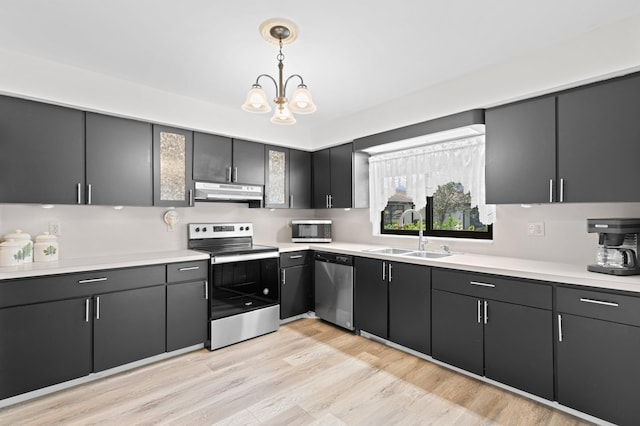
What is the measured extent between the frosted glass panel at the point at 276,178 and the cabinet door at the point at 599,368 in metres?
3.00

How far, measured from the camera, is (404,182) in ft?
11.7

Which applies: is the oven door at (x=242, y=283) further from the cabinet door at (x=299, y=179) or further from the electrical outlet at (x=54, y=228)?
the electrical outlet at (x=54, y=228)

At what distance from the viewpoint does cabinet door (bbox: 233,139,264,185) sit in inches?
141

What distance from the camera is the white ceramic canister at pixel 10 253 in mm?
2266

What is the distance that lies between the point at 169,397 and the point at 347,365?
4.50 feet

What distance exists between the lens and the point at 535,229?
2.59 m

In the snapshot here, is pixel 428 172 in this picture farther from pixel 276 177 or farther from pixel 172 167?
pixel 172 167

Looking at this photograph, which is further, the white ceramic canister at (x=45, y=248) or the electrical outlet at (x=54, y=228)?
the electrical outlet at (x=54, y=228)

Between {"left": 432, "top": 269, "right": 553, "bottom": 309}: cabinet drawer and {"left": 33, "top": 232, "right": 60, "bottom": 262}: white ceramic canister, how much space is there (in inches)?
124

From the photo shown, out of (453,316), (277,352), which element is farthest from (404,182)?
(277,352)

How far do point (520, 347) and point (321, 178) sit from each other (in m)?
2.83

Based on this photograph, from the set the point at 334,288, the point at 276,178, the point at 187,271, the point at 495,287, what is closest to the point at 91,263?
the point at 187,271

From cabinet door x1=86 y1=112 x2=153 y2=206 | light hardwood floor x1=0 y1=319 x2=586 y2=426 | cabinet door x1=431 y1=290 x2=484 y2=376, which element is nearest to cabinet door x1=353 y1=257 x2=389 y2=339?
Answer: light hardwood floor x1=0 y1=319 x2=586 y2=426

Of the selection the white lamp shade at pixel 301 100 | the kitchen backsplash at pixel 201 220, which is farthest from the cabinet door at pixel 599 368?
the white lamp shade at pixel 301 100
